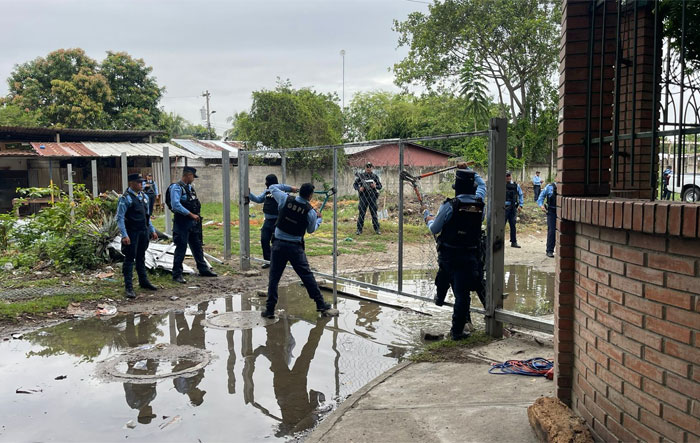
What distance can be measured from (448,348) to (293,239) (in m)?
2.43

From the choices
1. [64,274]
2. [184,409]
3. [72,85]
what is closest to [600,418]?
[184,409]

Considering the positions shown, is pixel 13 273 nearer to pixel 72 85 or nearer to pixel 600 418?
pixel 600 418

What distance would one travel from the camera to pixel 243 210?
33.0 feet

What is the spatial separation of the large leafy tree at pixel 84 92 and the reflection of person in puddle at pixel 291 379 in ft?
90.4

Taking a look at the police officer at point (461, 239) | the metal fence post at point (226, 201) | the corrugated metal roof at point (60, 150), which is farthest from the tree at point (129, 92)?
the police officer at point (461, 239)

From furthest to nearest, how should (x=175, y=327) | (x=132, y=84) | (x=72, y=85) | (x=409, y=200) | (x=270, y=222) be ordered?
(x=132, y=84), (x=72, y=85), (x=409, y=200), (x=270, y=222), (x=175, y=327)

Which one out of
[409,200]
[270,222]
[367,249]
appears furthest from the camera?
[409,200]

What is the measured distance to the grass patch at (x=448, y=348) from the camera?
5477mm

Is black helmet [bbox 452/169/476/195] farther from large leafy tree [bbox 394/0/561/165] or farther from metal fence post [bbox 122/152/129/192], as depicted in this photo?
large leafy tree [bbox 394/0/561/165]

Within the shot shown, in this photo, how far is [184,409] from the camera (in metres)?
4.58

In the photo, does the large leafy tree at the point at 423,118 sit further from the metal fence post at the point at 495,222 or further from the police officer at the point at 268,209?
the metal fence post at the point at 495,222

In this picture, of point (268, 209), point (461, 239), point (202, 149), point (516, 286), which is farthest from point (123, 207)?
point (202, 149)

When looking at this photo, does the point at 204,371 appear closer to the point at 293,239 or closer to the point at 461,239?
the point at 293,239

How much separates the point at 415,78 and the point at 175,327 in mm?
23276
